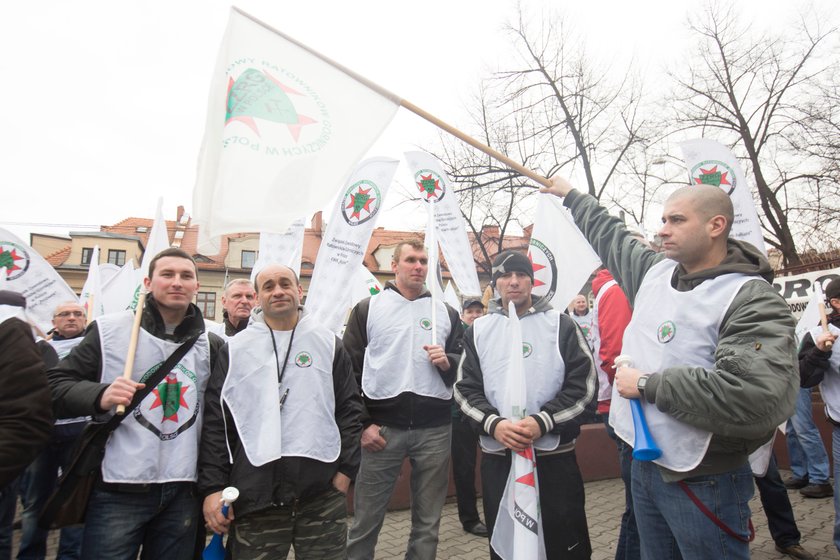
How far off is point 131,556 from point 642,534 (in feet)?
7.22

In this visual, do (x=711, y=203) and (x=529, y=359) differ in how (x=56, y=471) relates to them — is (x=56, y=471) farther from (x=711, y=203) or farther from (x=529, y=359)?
(x=711, y=203)

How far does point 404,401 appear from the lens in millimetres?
3529

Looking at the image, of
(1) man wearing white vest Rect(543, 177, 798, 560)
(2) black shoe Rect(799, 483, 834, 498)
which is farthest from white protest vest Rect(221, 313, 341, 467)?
(2) black shoe Rect(799, 483, 834, 498)

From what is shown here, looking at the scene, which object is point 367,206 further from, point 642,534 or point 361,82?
point 642,534

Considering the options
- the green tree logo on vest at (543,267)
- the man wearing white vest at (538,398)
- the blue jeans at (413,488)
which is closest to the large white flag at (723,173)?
the green tree logo on vest at (543,267)

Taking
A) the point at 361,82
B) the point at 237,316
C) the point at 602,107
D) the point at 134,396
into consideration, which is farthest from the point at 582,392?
the point at 602,107

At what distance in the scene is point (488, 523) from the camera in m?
3.11

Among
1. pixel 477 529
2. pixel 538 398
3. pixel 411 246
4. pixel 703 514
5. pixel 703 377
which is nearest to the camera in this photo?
pixel 703 377

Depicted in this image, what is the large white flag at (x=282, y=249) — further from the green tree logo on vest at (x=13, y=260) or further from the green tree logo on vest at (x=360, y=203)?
the green tree logo on vest at (x=13, y=260)

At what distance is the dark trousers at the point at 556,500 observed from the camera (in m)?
2.90

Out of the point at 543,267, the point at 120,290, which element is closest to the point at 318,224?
the point at 120,290

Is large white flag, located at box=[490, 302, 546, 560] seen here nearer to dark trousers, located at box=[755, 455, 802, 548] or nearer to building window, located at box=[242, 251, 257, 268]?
dark trousers, located at box=[755, 455, 802, 548]

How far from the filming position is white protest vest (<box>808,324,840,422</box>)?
4070 mm

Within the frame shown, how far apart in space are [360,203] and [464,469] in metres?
2.70
